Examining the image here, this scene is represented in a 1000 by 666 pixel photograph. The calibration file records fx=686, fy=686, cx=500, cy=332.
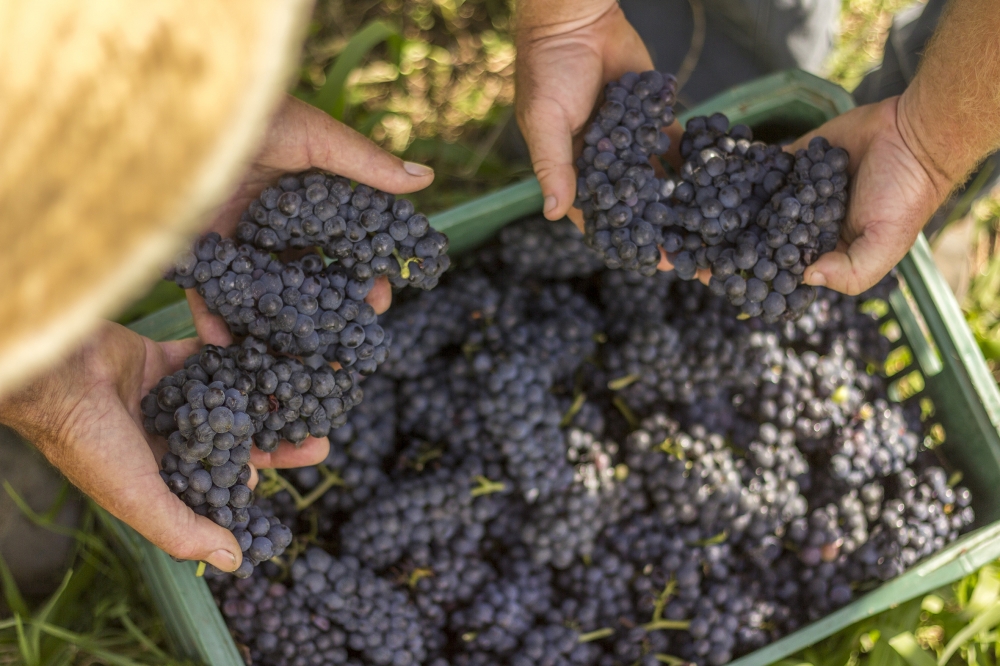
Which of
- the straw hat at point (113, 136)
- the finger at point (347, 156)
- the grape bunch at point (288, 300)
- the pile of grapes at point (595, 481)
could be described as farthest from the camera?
the pile of grapes at point (595, 481)

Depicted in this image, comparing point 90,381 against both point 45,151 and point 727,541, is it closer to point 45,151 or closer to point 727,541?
point 45,151

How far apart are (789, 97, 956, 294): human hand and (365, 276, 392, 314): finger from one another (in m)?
0.79

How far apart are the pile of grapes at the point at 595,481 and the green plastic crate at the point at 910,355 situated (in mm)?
56

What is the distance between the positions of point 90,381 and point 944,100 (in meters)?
1.62

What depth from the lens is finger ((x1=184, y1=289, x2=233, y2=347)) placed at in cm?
124

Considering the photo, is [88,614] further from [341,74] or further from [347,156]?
[341,74]

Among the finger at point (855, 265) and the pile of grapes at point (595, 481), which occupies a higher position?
the finger at point (855, 265)

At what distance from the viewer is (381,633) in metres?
1.36

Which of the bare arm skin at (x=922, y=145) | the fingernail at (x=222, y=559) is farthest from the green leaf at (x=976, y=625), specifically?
the fingernail at (x=222, y=559)

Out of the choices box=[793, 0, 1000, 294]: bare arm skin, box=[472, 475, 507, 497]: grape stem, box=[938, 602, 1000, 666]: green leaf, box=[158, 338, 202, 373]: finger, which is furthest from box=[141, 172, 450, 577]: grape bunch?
box=[938, 602, 1000, 666]: green leaf

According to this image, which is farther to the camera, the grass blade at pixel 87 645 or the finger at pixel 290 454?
the grass blade at pixel 87 645

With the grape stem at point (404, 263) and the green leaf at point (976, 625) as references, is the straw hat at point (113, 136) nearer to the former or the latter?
the grape stem at point (404, 263)

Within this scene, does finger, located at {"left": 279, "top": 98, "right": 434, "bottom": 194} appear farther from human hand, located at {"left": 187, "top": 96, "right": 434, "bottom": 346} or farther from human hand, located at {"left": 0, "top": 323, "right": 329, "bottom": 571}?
human hand, located at {"left": 0, "top": 323, "right": 329, "bottom": 571}

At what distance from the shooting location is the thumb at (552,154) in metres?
1.33
